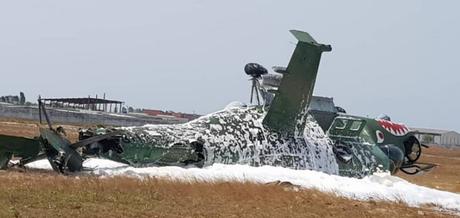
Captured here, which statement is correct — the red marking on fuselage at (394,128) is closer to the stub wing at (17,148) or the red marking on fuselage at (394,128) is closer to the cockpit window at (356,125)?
the cockpit window at (356,125)

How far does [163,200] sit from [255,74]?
10.7 metres

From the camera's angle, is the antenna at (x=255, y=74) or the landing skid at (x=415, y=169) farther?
the landing skid at (x=415, y=169)

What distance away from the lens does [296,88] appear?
74.0 feet

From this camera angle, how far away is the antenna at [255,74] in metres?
24.0

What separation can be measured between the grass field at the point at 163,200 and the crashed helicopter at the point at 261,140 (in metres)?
1.49

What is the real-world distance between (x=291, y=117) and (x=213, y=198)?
8226 mm

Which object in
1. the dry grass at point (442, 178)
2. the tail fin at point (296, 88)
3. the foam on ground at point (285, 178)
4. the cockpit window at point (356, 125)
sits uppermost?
the tail fin at point (296, 88)

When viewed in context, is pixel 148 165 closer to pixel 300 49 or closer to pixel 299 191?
pixel 299 191

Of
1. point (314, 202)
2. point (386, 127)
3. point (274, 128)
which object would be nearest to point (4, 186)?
point (314, 202)

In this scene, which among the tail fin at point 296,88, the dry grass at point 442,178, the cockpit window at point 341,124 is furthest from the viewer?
the dry grass at point 442,178

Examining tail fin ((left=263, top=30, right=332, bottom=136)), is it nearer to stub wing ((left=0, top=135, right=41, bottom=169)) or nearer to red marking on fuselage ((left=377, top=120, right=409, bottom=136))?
red marking on fuselage ((left=377, top=120, right=409, bottom=136))

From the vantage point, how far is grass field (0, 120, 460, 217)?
1235 cm

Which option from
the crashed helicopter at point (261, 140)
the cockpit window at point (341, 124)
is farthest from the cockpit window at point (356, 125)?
the cockpit window at point (341, 124)

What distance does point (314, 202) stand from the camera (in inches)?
638
